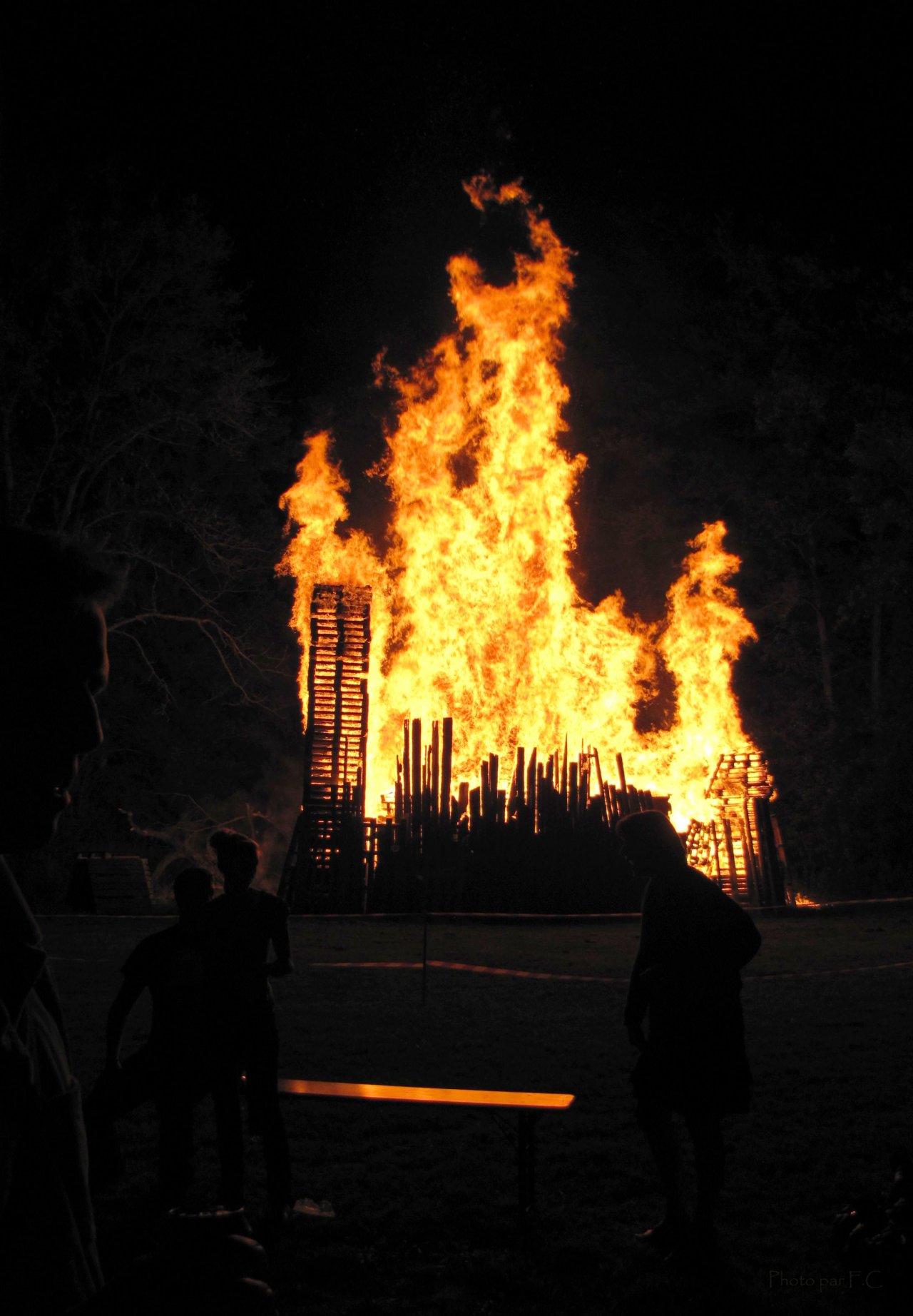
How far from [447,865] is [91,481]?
35.1 ft

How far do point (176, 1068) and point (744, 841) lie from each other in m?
16.9

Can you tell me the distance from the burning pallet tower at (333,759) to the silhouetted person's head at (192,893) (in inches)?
492

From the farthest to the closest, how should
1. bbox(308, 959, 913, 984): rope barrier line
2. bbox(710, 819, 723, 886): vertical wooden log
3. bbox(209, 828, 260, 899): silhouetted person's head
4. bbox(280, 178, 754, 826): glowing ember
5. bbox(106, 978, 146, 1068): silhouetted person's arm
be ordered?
bbox(280, 178, 754, 826): glowing ember < bbox(710, 819, 723, 886): vertical wooden log < bbox(308, 959, 913, 984): rope barrier line < bbox(209, 828, 260, 899): silhouetted person's head < bbox(106, 978, 146, 1068): silhouetted person's arm

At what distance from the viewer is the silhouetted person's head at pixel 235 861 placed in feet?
18.3

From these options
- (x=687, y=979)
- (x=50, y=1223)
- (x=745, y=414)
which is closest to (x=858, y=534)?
(x=745, y=414)

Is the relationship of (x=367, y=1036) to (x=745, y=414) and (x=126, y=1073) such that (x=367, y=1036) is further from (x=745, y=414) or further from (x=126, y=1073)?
(x=745, y=414)

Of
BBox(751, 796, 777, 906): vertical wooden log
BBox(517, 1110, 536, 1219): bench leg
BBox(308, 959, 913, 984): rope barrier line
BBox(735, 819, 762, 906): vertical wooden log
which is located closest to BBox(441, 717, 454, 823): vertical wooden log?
BBox(308, 959, 913, 984): rope barrier line

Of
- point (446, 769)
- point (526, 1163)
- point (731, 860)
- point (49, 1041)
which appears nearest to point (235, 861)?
point (526, 1163)

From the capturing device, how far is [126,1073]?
516 cm

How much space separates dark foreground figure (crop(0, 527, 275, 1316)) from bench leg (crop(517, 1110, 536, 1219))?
4.17 m

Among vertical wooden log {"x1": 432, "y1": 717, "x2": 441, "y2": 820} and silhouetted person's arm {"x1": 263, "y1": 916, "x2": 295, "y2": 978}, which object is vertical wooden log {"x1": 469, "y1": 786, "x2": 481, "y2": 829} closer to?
vertical wooden log {"x1": 432, "y1": 717, "x2": 441, "y2": 820}

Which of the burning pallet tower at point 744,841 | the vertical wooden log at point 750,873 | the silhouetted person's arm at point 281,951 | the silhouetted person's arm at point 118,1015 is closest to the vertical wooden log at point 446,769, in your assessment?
the burning pallet tower at point 744,841

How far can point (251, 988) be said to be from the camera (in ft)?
17.5

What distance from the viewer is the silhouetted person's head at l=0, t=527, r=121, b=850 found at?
49.1 inches
